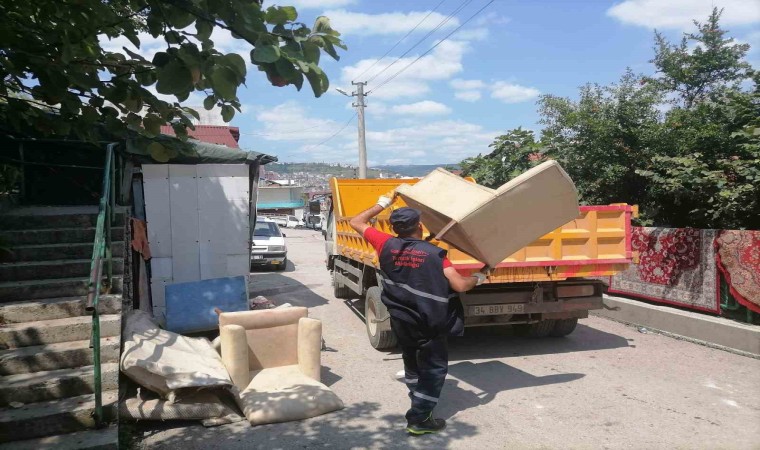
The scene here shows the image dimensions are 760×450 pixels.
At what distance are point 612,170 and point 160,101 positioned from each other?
26.3ft

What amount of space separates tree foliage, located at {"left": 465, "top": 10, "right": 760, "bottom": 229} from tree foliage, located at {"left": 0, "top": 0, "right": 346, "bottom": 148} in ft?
20.6

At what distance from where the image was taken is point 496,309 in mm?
5961

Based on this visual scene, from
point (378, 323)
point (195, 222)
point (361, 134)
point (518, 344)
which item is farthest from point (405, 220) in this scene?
point (361, 134)

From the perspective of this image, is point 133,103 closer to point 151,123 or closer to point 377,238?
point 151,123

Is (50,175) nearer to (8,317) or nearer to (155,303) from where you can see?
(155,303)

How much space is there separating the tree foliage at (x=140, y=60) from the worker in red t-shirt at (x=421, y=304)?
1.67 meters

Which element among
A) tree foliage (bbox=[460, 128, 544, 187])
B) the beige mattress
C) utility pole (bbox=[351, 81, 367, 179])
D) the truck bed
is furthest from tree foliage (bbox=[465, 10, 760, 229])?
utility pole (bbox=[351, 81, 367, 179])

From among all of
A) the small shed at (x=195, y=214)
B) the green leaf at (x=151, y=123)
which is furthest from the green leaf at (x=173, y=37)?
the small shed at (x=195, y=214)

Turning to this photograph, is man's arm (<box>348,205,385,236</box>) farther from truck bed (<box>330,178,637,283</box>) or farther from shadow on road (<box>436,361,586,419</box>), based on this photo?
shadow on road (<box>436,361,586,419</box>)

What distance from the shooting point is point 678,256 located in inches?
308

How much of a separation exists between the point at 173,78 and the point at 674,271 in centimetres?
776

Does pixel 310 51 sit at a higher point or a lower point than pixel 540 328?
higher

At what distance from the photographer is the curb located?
6289 millimetres

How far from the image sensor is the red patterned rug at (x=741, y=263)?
257 inches
